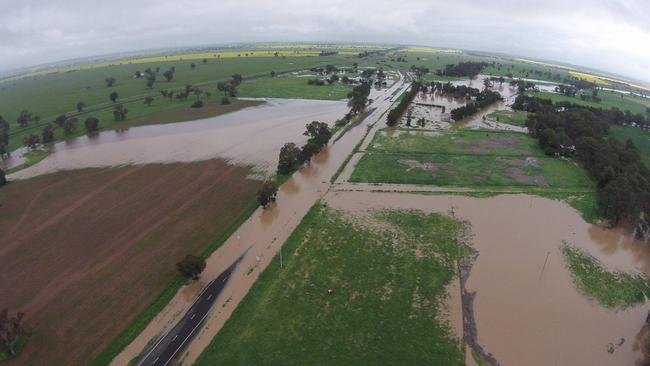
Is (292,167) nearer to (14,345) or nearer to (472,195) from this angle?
(472,195)

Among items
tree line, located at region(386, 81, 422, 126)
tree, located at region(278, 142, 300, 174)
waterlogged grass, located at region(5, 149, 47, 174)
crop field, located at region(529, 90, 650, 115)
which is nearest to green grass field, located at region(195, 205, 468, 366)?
tree, located at region(278, 142, 300, 174)

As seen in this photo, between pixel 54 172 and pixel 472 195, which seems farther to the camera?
pixel 54 172

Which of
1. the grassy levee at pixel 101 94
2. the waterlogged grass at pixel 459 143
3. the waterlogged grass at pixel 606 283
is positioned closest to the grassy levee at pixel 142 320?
the waterlogged grass at pixel 606 283

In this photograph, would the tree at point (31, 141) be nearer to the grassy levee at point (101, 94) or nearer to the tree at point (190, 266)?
the grassy levee at point (101, 94)

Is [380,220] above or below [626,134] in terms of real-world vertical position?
below

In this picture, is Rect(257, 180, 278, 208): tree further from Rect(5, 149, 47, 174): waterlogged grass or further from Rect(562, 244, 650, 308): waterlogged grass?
Rect(5, 149, 47, 174): waterlogged grass

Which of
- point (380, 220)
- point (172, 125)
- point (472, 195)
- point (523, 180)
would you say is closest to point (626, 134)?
point (523, 180)

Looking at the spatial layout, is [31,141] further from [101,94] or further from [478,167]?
[478,167]
